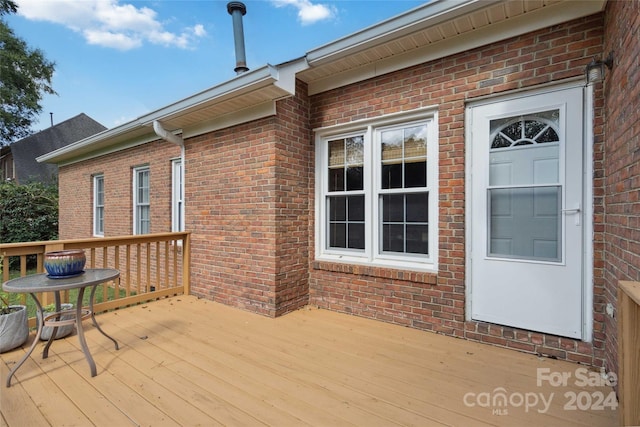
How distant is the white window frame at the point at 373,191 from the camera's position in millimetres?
3201

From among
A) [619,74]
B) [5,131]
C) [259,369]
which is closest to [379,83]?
[619,74]

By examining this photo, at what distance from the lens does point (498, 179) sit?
2854 millimetres

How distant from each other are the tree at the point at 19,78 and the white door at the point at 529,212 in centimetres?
1992

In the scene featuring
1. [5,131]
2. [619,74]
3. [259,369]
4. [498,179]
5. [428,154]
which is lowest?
[259,369]

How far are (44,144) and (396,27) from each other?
20.5 metres

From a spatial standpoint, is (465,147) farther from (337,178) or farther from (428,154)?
(337,178)

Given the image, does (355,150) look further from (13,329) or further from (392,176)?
(13,329)

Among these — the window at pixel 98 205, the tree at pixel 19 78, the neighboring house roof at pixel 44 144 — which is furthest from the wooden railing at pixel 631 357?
the tree at pixel 19 78

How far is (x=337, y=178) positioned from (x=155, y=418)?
298cm

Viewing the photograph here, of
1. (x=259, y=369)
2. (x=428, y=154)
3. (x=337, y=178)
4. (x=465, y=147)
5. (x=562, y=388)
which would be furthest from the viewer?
(x=337, y=178)

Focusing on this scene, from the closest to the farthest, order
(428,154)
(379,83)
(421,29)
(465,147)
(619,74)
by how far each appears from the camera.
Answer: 1. (619,74)
2. (421,29)
3. (465,147)
4. (428,154)
5. (379,83)

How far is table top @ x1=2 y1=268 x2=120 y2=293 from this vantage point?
2.21 m

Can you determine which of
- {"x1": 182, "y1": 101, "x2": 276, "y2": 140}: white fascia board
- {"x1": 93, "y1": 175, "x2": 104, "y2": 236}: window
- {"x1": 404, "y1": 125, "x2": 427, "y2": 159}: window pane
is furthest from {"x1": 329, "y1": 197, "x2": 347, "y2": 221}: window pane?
{"x1": 93, "y1": 175, "x2": 104, "y2": 236}: window

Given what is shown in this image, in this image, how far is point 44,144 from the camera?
→ 1633 cm
